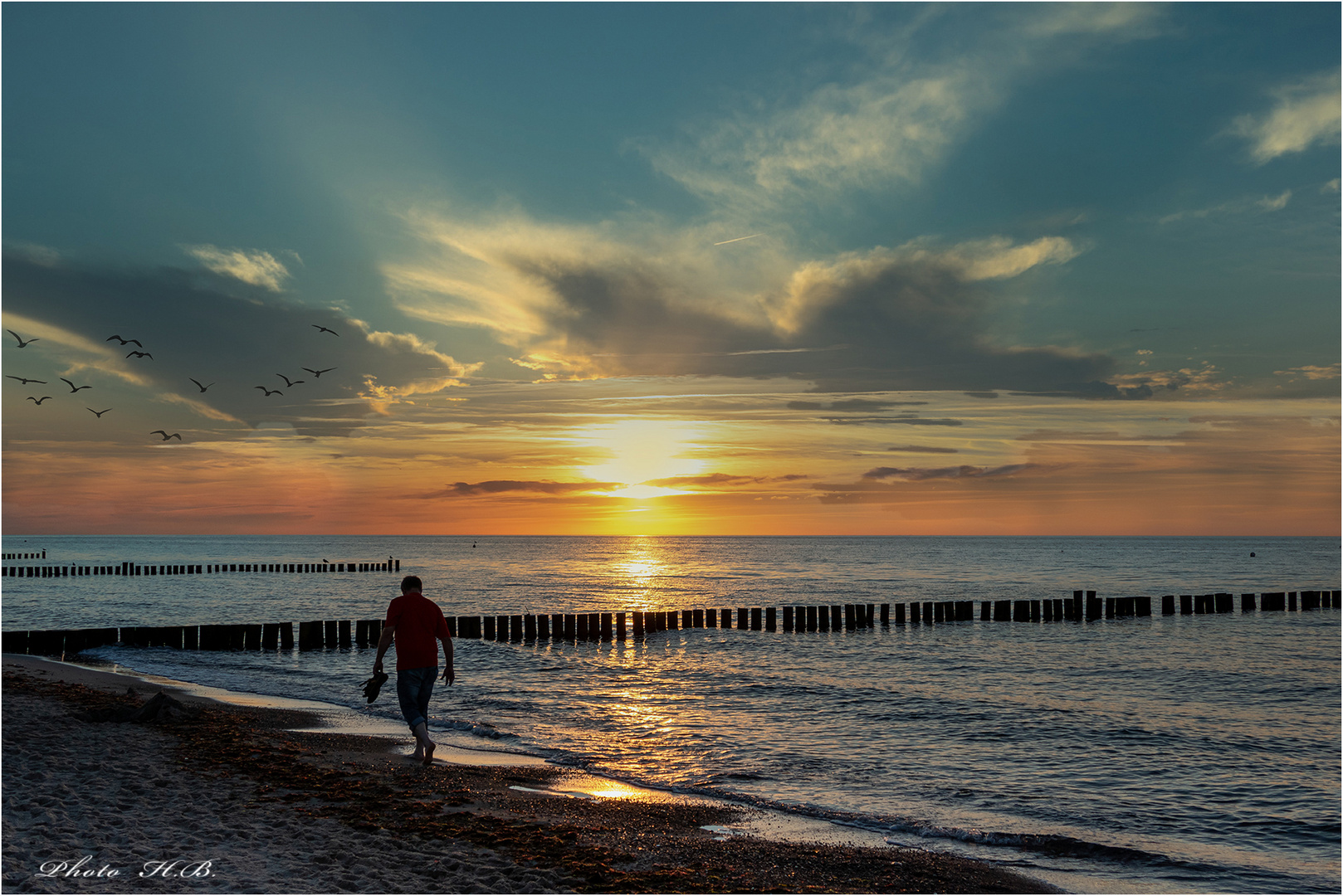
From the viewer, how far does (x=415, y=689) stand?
10.1 metres

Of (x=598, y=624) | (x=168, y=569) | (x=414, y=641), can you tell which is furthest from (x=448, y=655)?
→ (x=168, y=569)

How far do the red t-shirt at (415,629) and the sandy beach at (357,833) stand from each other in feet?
4.61

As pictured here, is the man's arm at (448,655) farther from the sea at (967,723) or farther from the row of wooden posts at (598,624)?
the row of wooden posts at (598,624)

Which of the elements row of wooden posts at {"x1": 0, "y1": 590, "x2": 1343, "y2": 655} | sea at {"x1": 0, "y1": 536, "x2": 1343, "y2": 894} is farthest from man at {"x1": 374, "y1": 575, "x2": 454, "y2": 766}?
row of wooden posts at {"x1": 0, "y1": 590, "x2": 1343, "y2": 655}

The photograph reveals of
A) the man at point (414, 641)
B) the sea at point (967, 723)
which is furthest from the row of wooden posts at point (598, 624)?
the man at point (414, 641)

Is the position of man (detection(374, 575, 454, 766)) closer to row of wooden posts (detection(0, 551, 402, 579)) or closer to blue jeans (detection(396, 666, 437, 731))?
blue jeans (detection(396, 666, 437, 731))

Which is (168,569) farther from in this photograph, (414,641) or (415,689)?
(414,641)

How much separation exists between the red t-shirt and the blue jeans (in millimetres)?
89

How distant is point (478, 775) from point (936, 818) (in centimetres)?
565

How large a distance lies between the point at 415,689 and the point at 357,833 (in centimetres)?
265

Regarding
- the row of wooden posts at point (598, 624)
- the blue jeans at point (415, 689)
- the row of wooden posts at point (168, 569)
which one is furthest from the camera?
the row of wooden posts at point (168, 569)

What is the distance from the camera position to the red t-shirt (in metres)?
9.89

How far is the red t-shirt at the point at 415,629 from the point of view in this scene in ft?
32.4

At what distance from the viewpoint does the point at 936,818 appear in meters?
9.81
